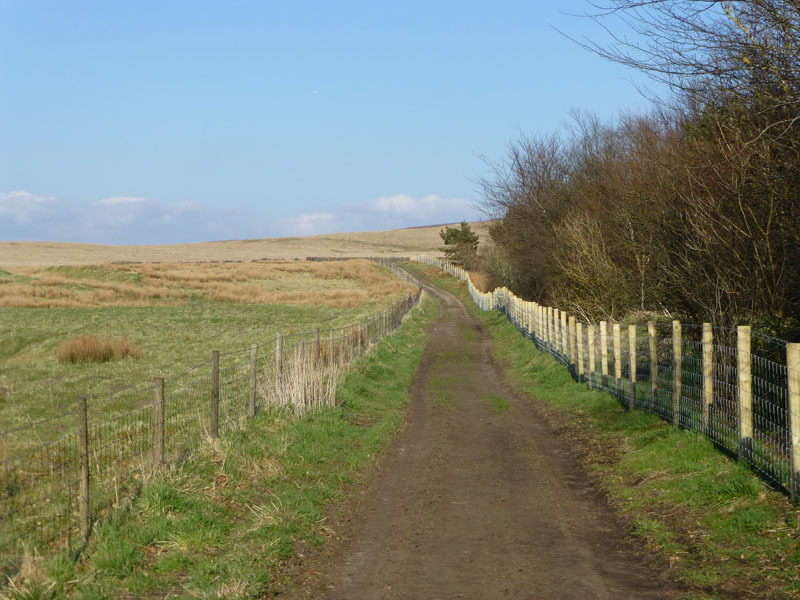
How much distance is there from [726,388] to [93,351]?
20528mm

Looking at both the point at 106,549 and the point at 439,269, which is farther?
the point at 439,269

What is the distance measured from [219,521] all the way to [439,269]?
286 feet

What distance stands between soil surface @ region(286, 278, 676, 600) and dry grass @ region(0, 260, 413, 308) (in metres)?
39.4

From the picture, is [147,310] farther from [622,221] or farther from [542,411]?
[542,411]

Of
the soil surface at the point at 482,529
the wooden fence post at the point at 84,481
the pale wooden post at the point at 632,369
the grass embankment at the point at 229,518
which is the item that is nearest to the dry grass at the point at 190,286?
the pale wooden post at the point at 632,369

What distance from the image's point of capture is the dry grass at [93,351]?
979 inches

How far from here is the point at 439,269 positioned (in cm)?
9431

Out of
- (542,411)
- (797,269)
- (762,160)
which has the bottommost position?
(542,411)

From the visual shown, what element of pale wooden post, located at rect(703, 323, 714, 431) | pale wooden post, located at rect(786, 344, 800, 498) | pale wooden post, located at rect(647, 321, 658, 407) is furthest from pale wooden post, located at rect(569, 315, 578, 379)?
pale wooden post, located at rect(786, 344, 800, 498)

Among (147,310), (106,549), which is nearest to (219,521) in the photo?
(106,549)

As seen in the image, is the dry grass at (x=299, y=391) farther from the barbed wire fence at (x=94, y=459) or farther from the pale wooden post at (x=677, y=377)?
the pale wooden post at (x=677, y=377)

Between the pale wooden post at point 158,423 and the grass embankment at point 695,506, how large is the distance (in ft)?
16.2

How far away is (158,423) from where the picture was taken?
27.9 ft

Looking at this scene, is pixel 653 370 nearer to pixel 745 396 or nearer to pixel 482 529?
pixel 745 396
